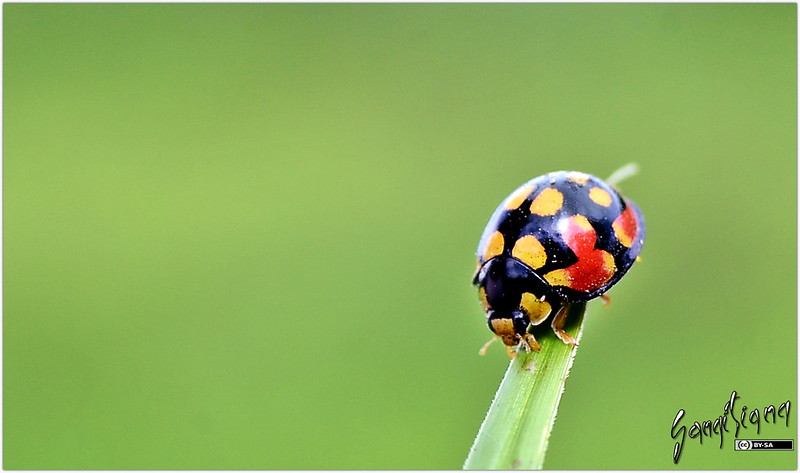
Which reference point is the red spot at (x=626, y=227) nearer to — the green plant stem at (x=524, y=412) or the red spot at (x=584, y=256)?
the red spot at (x=584, y=256)

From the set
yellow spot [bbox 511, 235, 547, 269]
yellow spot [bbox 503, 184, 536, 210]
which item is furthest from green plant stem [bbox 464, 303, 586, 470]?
yellow spot [bbox 503, 184, 536, 210]

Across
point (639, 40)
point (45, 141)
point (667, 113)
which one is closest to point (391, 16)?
point (639, 40)

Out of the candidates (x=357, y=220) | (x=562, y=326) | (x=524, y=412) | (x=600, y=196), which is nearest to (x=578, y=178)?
(x=600, y=196)

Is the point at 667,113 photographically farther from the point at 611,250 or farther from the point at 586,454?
the point at 611,250

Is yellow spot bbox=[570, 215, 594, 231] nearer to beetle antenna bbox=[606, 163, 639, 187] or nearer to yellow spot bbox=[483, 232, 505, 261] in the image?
yellow spot bbox=[483, 232, 505, 261]

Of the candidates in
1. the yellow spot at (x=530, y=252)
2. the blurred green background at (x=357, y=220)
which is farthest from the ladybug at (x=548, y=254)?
the blurred green background at (x=357, y=220)

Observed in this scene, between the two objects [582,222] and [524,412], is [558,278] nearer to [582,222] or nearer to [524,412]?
[582,222]
